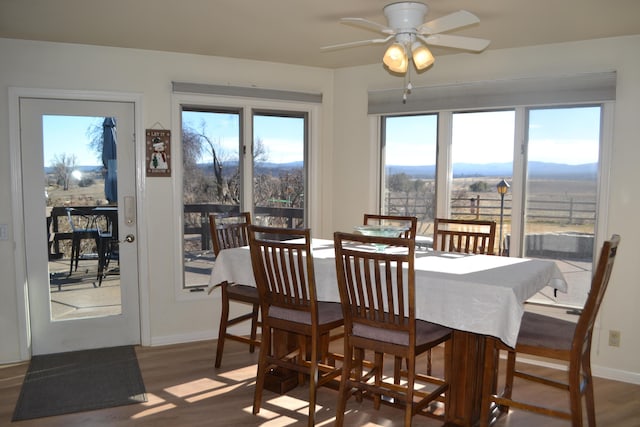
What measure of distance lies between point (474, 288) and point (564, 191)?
1829mm

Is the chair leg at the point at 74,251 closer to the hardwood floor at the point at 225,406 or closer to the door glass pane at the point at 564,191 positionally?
the hardwood floor at the point at 225,406

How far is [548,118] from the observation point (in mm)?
3787

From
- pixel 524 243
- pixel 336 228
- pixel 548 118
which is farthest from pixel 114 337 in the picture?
pixel 548 118

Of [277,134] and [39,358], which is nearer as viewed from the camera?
[39,358]

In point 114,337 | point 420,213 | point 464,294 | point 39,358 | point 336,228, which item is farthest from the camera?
point 336,228

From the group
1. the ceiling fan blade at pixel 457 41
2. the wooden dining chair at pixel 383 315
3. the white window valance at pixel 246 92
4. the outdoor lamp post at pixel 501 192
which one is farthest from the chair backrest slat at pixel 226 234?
the outdoor lamp post at pixel 501 192

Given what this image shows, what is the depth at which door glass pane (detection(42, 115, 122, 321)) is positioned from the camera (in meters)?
3.85

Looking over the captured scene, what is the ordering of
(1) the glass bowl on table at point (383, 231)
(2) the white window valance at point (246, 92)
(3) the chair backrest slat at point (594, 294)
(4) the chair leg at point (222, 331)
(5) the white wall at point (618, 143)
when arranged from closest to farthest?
(3) the chair backrest slat at point (594, 294)
(1) the glass bowl on table at point (383, 231)
(5) the white wall at point (618, 143)
(4) the chair leg at point (222, 331)
(2) the white window valance at point (246, 92)

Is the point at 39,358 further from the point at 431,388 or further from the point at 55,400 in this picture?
the point at 431,388

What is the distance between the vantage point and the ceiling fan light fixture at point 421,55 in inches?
107

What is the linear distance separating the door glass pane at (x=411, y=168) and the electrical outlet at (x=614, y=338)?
1523 millimetres

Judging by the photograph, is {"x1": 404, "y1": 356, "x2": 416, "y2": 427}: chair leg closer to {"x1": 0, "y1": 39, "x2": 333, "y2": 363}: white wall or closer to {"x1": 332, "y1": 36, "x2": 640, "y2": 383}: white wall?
{"x1": 332, "y1": 36, "x2": 640, "y2": 383}: white wall

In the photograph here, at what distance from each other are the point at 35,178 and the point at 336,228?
2.54m

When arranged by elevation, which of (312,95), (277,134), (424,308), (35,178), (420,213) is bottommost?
(424,308)
